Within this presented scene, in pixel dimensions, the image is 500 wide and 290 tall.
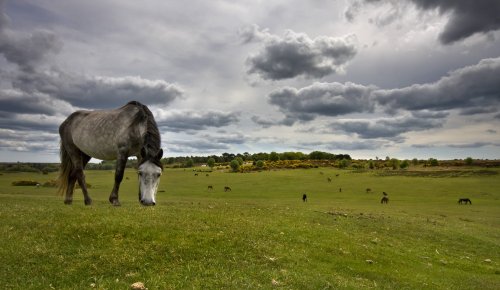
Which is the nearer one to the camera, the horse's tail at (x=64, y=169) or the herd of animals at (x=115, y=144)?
the herd of animals at (x=115, y=144)

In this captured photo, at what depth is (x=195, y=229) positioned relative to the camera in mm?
14555

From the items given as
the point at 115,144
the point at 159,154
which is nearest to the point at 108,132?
the point at 115,144

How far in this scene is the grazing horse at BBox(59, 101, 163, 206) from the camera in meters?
16.1

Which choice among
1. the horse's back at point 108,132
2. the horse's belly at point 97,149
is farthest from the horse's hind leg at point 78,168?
the horse's belly at point 97,149

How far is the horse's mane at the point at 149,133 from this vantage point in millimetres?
16172

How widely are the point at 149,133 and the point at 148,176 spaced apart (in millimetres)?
2097

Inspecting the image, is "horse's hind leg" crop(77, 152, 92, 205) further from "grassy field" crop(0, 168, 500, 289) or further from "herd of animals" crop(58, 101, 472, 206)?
"grassy field" crop(0, 168, 500, 289)

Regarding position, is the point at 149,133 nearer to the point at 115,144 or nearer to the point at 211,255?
the point at 115,144

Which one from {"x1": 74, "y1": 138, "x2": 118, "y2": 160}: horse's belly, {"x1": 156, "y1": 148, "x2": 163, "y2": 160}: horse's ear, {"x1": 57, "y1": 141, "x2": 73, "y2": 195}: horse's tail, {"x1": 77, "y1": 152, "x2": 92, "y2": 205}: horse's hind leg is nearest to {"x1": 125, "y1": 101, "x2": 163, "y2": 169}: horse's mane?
{"x1": 156, "y1": 148, "x2": 163, "y2": 160}: horse's ear

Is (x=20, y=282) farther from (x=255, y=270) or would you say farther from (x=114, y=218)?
(x=255, y=270)

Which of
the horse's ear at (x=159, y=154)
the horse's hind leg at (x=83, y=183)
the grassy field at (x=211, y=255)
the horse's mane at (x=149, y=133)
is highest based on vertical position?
the horse's mane at (x=149, y=133)

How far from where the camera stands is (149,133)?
1677 cm

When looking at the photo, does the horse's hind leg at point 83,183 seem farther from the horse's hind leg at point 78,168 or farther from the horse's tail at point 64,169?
the horse's tail at point 64,169

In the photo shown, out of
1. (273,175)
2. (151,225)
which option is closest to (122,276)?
(151,225)
